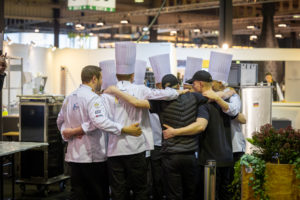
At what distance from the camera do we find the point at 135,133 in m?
3.44

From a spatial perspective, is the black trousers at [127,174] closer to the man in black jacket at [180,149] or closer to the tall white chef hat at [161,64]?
the man in black jacket at [180,149]

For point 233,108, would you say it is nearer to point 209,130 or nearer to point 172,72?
point 209,130

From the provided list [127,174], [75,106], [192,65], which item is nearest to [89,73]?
[75,106]

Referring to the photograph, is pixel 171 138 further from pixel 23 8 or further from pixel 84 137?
pixel 23 8

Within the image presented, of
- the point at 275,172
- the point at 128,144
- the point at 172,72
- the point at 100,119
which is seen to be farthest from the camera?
the point at 172,72

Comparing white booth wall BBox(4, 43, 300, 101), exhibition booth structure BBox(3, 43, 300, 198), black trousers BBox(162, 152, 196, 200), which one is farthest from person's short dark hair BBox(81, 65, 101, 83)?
white booth wall BBox(4, 43, 300, 101)

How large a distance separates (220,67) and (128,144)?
1473 mm

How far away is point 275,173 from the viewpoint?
2953mm

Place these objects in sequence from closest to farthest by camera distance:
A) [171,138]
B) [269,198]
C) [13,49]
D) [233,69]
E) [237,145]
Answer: [269,198], [171,138], [237,145], [233,69], [13,49]

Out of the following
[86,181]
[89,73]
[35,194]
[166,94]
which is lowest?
[35,194]

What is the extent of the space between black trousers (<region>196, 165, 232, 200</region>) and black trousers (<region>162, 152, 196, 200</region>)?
0.27 meters

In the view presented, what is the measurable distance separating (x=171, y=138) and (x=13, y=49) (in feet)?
27.5

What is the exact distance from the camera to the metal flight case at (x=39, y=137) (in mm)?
5625

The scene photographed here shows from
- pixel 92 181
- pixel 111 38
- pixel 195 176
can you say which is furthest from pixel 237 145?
pixel 111 38
